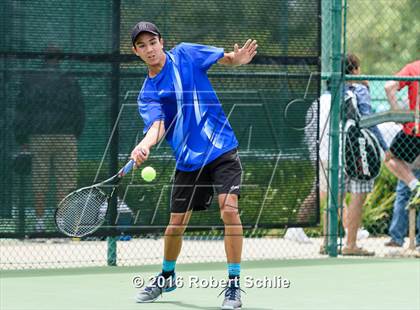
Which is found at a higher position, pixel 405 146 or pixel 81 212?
pixel 405 146

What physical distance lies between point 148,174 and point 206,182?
1.53 metres

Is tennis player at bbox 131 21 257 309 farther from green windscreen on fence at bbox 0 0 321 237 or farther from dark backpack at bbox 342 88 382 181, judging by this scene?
dark backpack at bbox 342 88 382 181

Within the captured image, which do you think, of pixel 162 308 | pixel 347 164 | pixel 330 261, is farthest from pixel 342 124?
pixel 162 308

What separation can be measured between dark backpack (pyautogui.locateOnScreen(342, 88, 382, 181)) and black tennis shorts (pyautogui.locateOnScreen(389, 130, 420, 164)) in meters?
0.17

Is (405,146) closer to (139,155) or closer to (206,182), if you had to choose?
(206,182)

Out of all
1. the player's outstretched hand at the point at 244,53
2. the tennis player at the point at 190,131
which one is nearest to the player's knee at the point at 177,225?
the tennis player at the point at 190,131

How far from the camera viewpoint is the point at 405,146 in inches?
421

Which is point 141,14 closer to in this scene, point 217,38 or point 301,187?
point 217,38

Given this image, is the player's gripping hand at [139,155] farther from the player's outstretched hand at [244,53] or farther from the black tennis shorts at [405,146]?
the black tennis shorts at [405,146]

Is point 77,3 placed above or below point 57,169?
above

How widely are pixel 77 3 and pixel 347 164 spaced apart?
2.85 meters

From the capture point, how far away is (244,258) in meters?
10.3

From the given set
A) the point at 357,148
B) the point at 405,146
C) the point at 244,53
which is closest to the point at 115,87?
the point at 244,53

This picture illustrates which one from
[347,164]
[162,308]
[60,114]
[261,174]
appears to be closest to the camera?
[162,308]
